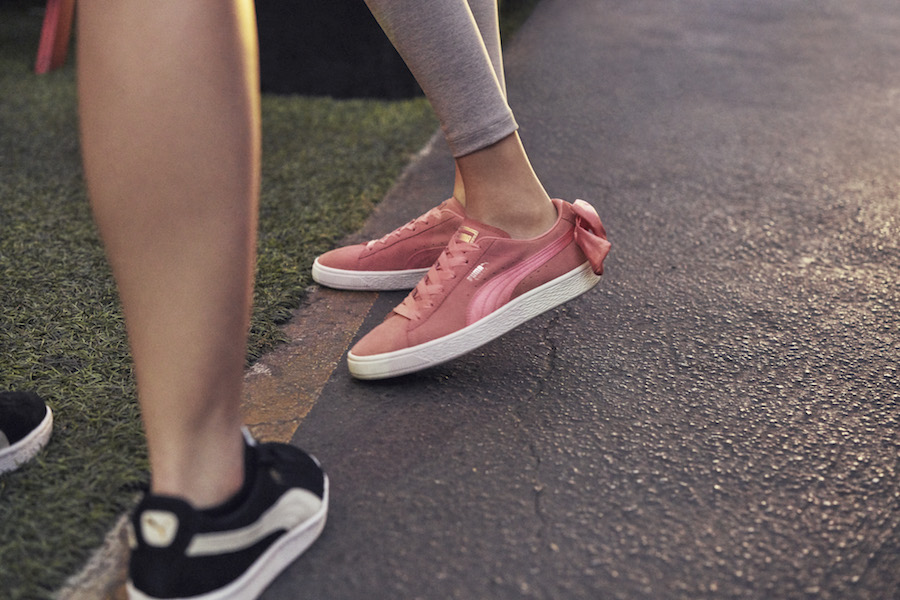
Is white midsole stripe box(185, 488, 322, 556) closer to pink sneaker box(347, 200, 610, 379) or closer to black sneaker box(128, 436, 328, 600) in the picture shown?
black sneaker box(128, 436, 328, 600)

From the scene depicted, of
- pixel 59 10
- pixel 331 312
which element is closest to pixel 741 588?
pixel 331 312

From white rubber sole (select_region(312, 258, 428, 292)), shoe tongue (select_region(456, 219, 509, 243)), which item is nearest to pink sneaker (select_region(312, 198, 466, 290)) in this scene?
white rubber sole (select_region(312, 258, 428, 292))

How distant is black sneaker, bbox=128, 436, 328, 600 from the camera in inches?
25.6

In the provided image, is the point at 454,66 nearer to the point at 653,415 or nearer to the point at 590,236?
the point at 590,236

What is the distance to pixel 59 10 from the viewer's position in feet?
9.21

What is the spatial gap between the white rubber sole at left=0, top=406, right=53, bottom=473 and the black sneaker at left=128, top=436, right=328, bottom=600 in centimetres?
28

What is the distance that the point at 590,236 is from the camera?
42.4 inches

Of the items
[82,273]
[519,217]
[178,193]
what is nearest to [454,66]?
[519,217]

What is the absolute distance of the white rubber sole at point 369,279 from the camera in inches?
51.6

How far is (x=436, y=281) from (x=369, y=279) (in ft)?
0.95

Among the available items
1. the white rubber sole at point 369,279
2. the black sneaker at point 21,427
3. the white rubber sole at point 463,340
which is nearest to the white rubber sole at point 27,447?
the black sneaker at point 21,427

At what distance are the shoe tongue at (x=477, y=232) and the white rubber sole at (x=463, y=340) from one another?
9cm

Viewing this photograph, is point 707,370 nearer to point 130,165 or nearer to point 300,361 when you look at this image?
point 300,361

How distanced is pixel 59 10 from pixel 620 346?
2.59 meters
